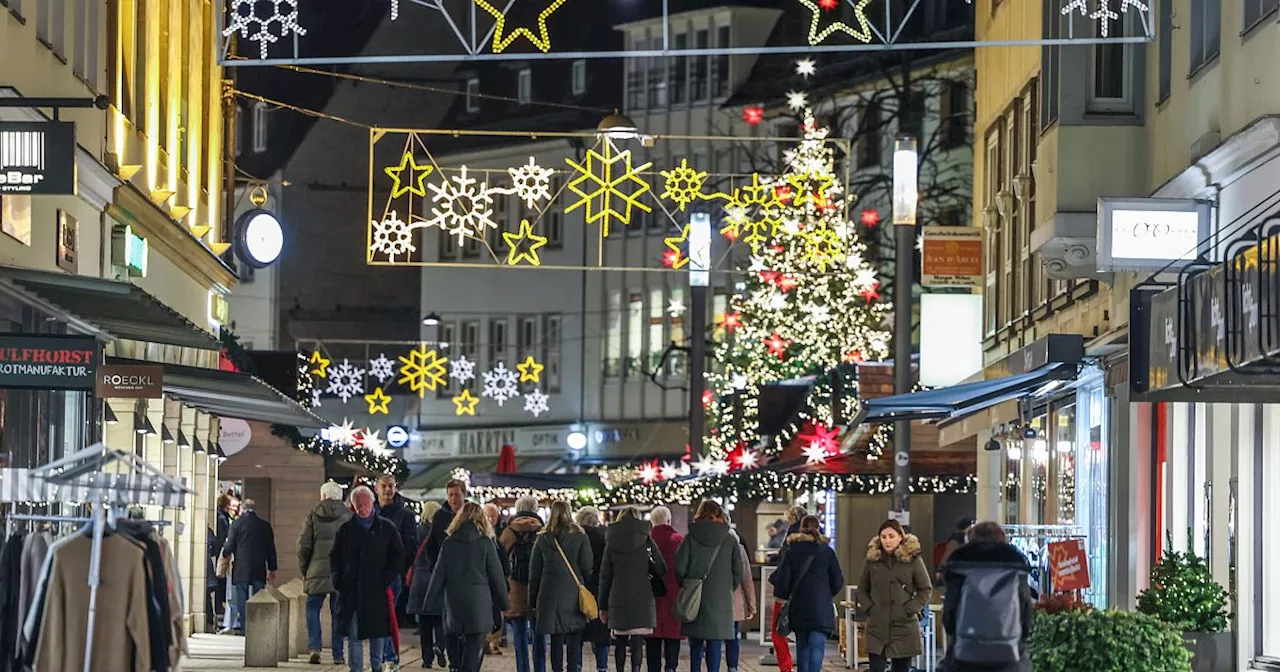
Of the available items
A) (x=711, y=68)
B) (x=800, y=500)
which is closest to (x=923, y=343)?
(x=800, y=500)

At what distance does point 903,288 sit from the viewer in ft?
99.2

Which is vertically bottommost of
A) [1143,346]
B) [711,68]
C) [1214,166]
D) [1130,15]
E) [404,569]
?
[404,569]

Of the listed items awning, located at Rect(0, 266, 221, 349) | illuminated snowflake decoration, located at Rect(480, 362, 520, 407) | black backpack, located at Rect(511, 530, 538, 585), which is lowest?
black backpack, located at Rect(511, 530, 538, 585)

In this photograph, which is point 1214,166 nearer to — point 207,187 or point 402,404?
point 207,187

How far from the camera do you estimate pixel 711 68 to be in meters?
74.1

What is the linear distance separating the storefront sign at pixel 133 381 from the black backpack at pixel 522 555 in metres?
3.69

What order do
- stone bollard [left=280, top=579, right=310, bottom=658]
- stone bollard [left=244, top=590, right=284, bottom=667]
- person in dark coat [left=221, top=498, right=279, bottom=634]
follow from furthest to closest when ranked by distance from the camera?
person in dark coat [left=221, top=498, right=279, bottom=634]
stone bollard [left=280, top=579, right=310, bottom=658]
stone bollard [left=244, top=590, right=284, bottom=667]

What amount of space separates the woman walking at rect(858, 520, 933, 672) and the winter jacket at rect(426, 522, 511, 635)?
3149 millimetres

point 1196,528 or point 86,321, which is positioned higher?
point 86,321

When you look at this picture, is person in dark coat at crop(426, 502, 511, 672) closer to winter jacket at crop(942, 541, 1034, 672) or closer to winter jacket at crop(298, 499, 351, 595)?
winter jacket at crop(298, 499, 351, 595)

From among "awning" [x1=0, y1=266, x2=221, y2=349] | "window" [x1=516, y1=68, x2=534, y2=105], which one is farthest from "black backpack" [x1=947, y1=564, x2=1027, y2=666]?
"window" [x1=516, y1=68, x2=534, y2=105]

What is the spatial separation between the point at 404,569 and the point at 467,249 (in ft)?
196

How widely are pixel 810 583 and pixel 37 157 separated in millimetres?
7831

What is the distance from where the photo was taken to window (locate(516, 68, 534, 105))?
83625mm
